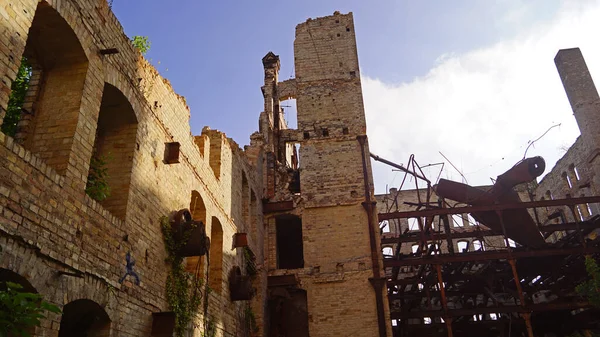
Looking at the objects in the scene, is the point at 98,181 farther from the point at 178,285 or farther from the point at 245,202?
the point at 245,202

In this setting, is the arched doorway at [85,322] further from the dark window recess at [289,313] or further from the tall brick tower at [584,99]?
the tall brick tower at [584,99]

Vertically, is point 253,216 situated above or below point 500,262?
above

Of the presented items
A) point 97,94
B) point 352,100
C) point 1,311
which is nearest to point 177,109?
point 97,94

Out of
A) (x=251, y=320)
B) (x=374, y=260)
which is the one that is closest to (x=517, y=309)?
(x=374, y=260)

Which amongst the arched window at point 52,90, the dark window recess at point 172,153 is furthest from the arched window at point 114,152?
the dark window recess at point 172,153

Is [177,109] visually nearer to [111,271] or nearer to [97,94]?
[97,94]

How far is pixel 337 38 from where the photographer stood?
1858 centimetres

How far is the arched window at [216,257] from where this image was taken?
10688mm

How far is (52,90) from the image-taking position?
6.34 m

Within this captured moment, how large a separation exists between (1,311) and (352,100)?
1466 centimetres

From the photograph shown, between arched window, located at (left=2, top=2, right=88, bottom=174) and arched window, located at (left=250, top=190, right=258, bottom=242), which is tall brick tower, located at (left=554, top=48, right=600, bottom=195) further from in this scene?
arched window, located at (left=2, top=2, right=88, bottom=174)

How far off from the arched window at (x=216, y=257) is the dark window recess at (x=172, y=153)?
287 cm

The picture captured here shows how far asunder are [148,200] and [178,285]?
1.63 m

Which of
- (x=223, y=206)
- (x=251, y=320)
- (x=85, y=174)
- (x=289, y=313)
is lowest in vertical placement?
(x=251, y=320)
